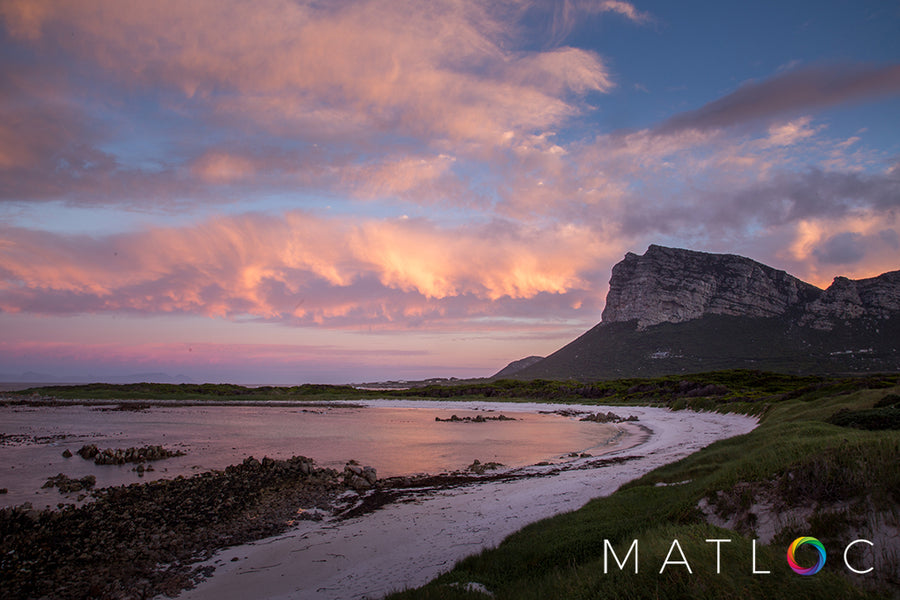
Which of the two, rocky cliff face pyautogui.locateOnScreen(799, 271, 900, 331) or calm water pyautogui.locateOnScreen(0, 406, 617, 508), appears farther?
rocky cliff face pyautogui.locateOnScreen(799, 271, 900, 331)

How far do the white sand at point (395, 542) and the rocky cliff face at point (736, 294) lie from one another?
536 ft

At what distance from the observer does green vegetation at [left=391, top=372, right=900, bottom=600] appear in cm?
514

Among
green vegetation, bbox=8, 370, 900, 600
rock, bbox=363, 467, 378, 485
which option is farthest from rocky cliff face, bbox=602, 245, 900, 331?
green vegetation, bbox=8, 370, 900, 600

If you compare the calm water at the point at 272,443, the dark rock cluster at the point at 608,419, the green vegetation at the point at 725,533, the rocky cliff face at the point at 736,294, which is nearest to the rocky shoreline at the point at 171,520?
the calm water at the point at 272,443

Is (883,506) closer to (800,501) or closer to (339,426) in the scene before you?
(800,501)

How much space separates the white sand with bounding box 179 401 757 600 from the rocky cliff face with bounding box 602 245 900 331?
163 metres

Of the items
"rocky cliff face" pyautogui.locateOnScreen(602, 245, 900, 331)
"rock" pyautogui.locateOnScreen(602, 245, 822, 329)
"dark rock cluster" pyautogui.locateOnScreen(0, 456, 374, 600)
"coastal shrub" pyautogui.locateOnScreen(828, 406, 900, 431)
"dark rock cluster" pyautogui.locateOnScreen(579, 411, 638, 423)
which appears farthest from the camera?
"rock" pyautogui.locateOnScreen(602, 245, 822, 329)

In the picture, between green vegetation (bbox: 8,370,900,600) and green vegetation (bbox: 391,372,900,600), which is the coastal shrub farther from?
green vegetation (bbox: 391,372,900,600)

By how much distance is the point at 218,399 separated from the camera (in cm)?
10819

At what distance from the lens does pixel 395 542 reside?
12969 millimetres

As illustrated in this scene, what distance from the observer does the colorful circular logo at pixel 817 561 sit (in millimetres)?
5336

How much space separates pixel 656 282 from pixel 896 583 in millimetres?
193892

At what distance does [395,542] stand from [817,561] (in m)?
10.1

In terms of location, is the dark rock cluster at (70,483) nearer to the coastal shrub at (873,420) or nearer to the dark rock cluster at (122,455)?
the dark rock cluster at (122,455)
